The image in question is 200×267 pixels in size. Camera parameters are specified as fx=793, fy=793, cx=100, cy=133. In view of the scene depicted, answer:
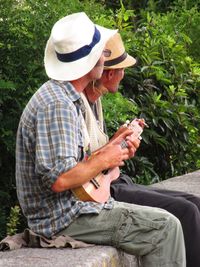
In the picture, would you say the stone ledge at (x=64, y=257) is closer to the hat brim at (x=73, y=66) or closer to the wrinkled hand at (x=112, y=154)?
the wrinkled hand at (x=112, y=154)

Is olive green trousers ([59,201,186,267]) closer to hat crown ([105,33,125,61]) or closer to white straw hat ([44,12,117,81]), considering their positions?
white straw hat ([44,12,117,81])

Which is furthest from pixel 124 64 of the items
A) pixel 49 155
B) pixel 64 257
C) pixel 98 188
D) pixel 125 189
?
pixel 64 257

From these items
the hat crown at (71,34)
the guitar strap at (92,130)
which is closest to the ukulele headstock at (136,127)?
the guitar strap at (92,130)

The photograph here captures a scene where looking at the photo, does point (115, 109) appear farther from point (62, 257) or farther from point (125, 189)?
point (62, 257)

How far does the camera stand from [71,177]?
3.73m

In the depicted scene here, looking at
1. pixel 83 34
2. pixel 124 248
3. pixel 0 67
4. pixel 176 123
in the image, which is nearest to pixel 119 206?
pixel 124 248

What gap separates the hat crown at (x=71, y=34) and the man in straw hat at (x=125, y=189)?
293 mm

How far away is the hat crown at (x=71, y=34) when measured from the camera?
4.03m

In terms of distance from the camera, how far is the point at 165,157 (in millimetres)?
6957

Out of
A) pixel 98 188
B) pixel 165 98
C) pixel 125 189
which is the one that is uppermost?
pixel 98 188

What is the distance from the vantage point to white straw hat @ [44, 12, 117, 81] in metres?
4.00

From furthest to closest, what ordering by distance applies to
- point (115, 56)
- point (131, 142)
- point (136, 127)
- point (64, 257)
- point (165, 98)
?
point (165, 98) → point (115, 56) → point (136, 127) → point (131, 142) → point (64, 257)

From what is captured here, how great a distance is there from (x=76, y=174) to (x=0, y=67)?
1.71 metres

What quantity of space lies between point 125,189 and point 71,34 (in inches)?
40.6
